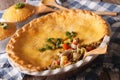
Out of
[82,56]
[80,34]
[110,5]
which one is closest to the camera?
[82,56]

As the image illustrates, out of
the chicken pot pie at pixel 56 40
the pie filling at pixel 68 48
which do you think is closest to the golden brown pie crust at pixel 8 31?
the chicken pot pie at pixel 56 40

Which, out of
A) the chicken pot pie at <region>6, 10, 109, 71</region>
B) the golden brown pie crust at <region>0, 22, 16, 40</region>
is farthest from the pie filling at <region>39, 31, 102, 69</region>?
the golden brown pie crust at <region>0, 22, 16, 40</region>

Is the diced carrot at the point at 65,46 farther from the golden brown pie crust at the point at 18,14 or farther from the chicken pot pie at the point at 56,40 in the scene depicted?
the golden brown pie crust at the point at 18,14

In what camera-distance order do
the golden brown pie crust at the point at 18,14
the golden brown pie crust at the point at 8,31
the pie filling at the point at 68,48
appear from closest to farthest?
the pie filling at the point at 68,48
the golden brown pie crust at the point at 8,31
the golden brown pie crust at the point at 18,14

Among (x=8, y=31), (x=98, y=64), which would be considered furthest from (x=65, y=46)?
(x=8, y=31)

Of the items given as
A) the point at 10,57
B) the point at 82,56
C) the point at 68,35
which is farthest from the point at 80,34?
the point at 10,57

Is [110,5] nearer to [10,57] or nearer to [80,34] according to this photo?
[80,34]

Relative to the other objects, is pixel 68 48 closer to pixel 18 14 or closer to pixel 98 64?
pixel 98 64

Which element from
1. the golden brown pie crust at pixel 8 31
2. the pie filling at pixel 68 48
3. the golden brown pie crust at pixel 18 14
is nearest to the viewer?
the pie filling at pixel 68 48
